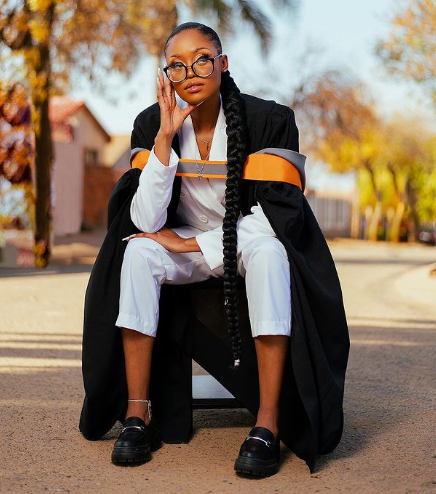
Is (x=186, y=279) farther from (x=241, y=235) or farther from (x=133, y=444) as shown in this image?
(x=133, y=444)

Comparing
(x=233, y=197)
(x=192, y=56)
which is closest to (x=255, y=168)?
(x=233, y=197)

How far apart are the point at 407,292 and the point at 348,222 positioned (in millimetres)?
36755

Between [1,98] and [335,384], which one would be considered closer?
[335,384]

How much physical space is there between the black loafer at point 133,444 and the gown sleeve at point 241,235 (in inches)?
25.5

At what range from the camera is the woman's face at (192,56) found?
136 inches

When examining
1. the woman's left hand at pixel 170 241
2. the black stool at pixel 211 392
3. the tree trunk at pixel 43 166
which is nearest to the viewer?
the woman's left hand at pixel 170 241

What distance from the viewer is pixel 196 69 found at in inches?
136

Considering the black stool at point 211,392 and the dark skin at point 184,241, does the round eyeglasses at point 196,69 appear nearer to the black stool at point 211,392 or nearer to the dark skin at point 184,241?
the dark skin at point 184,241

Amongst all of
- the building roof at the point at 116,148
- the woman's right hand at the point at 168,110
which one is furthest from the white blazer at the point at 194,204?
the building roof at the point at 116,148

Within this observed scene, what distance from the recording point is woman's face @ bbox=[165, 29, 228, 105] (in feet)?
11.4

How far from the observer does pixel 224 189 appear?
→ 3590 millimetres

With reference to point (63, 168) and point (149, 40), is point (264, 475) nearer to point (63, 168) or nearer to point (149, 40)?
point (149, 40)

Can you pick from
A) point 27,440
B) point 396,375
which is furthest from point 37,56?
point 27,440

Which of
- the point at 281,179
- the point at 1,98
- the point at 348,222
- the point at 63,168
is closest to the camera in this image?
the point at 281,179
